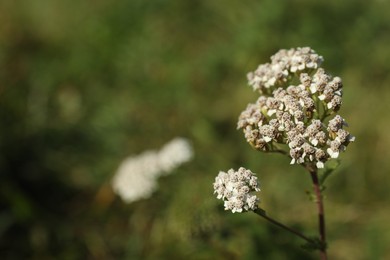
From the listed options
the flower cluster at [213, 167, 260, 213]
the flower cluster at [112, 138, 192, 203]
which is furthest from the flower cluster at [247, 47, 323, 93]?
the flower cluster at [112, 138, 192, 203]

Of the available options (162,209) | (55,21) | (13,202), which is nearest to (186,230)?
(162,209)

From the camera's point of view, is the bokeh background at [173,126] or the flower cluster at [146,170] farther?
the flower cluster at [146,170]

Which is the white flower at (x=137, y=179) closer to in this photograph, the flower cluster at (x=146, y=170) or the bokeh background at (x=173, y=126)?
the flower cluster at (x=146, y=170)

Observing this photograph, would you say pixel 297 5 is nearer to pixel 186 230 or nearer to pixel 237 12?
pixel 237 12

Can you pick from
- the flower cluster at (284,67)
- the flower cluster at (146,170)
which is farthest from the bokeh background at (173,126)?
the flower cluster at (284,67)

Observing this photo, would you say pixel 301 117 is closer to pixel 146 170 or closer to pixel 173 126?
pixel 146 170

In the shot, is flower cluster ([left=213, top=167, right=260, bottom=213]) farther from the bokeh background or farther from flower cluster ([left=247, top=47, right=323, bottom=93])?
the bokeh background
